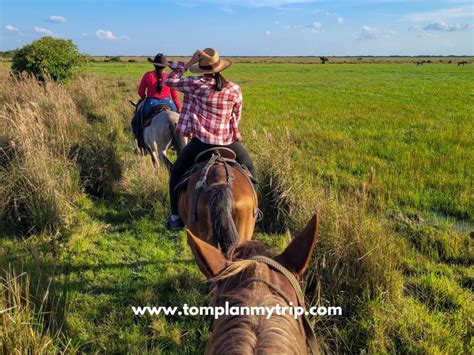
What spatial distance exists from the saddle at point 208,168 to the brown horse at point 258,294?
1555mm

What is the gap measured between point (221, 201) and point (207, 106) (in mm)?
1235

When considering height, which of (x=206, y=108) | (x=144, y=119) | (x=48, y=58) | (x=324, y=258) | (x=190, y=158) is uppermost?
(x=48, y=58)

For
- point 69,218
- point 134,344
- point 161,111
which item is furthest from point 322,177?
point 134,344

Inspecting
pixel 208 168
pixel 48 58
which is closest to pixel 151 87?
pixel 208 168

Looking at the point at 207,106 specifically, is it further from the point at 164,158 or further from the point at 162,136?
the point at 164,158

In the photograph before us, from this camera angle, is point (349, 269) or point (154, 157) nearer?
point (349, 269)

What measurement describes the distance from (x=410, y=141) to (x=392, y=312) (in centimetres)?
881

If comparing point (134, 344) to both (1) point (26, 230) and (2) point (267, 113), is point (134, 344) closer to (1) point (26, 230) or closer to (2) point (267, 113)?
(1) point (26, 230)

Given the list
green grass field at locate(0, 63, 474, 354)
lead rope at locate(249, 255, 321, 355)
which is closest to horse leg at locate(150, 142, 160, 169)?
green grass field at locate(0, 63, 474, 354)

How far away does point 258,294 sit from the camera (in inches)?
55.7

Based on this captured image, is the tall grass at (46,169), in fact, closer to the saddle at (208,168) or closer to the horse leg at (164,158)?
the horse leg at (164,158)

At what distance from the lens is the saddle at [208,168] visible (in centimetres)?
337

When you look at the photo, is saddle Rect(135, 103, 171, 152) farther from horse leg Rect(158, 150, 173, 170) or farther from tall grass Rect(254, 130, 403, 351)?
tall grass Rect(254, 130, 403, 351)

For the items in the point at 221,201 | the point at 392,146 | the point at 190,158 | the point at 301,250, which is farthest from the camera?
the point at 392,146
